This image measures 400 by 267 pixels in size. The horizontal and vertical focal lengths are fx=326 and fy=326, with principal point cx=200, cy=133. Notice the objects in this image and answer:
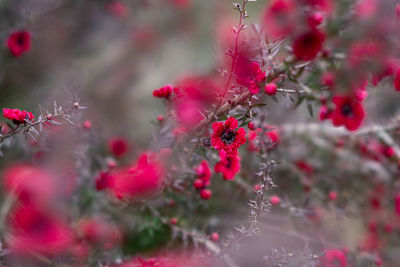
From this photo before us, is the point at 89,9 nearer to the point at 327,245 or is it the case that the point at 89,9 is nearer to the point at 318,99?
the point at 318,99

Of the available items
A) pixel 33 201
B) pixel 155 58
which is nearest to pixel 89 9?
pixel 155 58

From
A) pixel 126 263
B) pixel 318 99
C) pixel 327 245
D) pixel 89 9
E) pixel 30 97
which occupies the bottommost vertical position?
pixel 327 245

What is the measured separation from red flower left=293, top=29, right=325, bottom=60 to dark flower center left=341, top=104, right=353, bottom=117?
0.13 m

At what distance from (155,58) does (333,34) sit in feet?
2.28

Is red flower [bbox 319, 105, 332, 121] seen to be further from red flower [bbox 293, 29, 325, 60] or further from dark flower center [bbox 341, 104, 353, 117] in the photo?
red flower [bbox 293, 29, 325, 60]

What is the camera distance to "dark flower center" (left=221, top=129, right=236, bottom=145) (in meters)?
0.40

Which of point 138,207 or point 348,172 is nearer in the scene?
point 138,207

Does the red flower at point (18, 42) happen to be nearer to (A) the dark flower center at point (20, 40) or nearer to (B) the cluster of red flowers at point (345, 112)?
(A) the dark flower center at point (20, 40)

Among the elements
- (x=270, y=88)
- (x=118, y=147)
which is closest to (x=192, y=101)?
(x=270, y=88)

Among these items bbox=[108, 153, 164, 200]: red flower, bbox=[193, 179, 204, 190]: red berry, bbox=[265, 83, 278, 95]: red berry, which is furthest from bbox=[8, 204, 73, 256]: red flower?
bbox=[265, 83, 278, 95]: red berry

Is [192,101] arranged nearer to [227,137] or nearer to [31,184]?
[227,137]

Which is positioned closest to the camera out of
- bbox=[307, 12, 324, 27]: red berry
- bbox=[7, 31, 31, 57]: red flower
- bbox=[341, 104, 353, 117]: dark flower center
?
bbox=[307, 12, 324, 27]: red berry

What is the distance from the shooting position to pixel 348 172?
0.77 m

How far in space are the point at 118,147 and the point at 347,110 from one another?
449 millimetres
